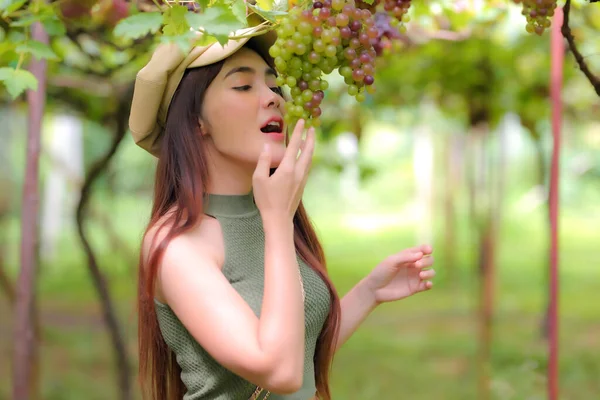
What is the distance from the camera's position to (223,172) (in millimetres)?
1611

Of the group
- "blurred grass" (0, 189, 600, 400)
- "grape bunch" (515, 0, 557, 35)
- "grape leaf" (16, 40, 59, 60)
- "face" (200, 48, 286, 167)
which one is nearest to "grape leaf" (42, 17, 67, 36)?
"grape leaf" (16, 40, 59, 60)

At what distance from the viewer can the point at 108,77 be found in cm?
309

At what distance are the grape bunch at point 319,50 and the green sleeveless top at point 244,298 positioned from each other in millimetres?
318

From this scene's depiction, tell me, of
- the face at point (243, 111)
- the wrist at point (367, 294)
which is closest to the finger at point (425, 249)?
the wrist at point (367, 294)

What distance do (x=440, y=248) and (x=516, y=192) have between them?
352 inches

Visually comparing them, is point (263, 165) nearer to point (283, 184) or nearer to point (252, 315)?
point (283, 184)

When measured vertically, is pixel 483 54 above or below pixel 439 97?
above

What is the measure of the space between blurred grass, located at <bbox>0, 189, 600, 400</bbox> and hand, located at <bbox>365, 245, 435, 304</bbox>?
16.9 inches

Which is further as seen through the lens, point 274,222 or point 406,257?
point 406,257

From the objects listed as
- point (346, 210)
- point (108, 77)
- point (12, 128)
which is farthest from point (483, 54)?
point (346, 210)

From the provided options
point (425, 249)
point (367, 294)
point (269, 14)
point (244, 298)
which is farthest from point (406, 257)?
point (269, 14)

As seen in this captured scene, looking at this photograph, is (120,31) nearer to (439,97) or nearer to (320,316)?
(320,316)

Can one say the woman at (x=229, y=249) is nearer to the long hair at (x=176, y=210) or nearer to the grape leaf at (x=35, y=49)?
the long hair at (x=176, y=210)

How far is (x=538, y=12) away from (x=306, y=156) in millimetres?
528
